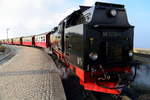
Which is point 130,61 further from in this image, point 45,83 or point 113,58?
point 45,83

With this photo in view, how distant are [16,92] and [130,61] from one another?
380 cm

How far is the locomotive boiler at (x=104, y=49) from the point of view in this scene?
188 inches

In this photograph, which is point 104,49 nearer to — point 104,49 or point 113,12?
point 104,49

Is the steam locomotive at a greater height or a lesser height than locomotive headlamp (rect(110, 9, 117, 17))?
lesser

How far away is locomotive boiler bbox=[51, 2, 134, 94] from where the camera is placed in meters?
4.78

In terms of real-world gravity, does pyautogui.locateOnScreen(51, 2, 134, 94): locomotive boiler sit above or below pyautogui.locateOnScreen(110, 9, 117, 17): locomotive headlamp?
below

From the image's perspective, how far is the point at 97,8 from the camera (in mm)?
5152

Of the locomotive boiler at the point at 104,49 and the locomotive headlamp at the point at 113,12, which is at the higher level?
the locomotive headlamp at the point at 113,12

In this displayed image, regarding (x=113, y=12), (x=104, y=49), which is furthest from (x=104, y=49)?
(x=113, y=12)

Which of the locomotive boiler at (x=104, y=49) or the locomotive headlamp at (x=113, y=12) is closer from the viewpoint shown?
the locomotive boiler at (x=104, y=49)

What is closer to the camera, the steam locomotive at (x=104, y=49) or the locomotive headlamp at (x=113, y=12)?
the steam locomotive at (x=104, y=49)

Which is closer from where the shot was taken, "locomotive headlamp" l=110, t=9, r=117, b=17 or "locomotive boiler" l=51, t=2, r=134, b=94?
"locomotive boiler" l=51, t=2, r=134, b=94

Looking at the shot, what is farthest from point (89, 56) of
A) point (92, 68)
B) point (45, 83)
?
point (45, 83)

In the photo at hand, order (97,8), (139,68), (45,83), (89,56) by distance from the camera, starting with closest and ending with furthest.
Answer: (89,56)
(97,8)
(45,83)
(139,68)
